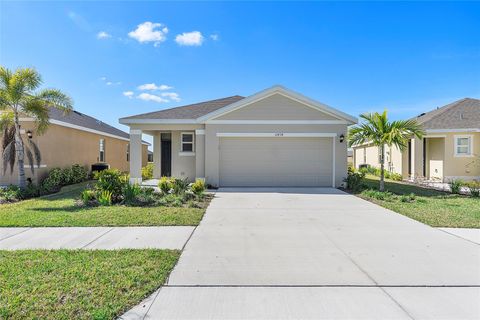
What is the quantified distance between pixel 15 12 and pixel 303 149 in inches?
505

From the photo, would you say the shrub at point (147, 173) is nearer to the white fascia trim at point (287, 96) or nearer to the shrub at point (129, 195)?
the white fascia trim at point (287, 96)

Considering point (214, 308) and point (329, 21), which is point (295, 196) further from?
point (329, 21)

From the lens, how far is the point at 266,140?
12820 mm

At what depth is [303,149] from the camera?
42.0ft

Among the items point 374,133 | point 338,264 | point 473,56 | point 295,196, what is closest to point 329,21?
point 374,133

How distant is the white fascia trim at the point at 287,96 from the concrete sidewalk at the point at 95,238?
7.69 m

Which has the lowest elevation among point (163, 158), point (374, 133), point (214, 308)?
point (214, 308)

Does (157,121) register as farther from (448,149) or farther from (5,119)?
(448,149)

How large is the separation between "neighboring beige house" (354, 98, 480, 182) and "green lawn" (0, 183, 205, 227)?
1450 centimetres

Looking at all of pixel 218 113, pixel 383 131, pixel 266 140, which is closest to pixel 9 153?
pixel 218 113

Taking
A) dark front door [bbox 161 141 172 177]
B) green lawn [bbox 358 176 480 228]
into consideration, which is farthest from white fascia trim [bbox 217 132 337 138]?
dark front door [bbox 161 141 172 177]

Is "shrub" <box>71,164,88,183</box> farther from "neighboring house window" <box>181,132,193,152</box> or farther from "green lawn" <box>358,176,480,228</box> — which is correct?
"green lawn" <box>358,176,480,228</box>

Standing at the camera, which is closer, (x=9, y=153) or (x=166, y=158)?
(x=9, y=153)

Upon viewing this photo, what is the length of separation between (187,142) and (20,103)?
23.9 feet
